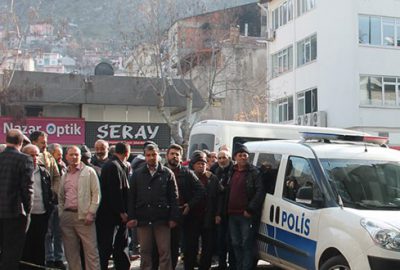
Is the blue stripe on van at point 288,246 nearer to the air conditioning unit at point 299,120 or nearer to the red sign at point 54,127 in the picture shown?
the red sign at point 54,127

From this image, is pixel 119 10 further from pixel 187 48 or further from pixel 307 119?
pixel 307 119

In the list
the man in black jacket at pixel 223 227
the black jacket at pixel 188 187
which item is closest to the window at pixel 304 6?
the man in black jacket at pixel 223 227

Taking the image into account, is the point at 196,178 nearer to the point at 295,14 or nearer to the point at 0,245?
the point at 0,245

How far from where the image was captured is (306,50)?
31328 mm

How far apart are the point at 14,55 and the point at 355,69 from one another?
16.6m

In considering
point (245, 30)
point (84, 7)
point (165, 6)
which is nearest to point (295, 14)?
point (165, 6)

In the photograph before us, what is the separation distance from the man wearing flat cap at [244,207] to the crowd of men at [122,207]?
0.01 meters

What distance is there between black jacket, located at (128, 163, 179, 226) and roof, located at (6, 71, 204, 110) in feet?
59.2

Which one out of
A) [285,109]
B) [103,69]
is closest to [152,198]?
[103,69]

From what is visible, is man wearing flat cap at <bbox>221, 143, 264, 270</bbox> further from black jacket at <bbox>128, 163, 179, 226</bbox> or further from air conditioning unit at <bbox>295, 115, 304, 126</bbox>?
air conditioning unit at <bbox>295, 115, 304, 126</bbox>

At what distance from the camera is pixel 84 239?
7.48 meters

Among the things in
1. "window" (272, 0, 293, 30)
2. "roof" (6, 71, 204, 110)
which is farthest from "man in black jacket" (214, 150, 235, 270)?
"window" (272, 0, 293, 30)

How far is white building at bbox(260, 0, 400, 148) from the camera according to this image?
27.7 meters

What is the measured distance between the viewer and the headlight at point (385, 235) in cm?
548
